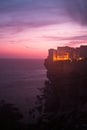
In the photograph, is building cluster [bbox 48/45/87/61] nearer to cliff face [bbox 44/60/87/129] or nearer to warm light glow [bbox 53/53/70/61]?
warm light glow [bbox 53/53/70/61]

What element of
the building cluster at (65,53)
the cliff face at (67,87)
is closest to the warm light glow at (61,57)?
the building cluster at (65,53)

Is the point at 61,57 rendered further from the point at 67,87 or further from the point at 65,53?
the point at 67,87

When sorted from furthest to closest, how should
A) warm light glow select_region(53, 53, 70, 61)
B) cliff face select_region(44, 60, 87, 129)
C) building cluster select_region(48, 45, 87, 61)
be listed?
warm light glow select_region(53, 53, 70, 61)
building cluster select_region(48, 45, 87, 61)
cliff face select_region(44, 60, 87, 129)

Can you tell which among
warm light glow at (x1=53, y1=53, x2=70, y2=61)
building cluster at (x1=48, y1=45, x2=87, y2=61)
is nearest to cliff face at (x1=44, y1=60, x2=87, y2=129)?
building cluster at (x1=48, y1=45, x2=87, y2=61)

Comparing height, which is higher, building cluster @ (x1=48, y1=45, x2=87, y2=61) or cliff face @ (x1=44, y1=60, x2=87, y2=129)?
building cluster @ (x1=48, y1=45, x2=87, y2=61)

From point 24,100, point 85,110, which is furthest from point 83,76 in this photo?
point 24,100

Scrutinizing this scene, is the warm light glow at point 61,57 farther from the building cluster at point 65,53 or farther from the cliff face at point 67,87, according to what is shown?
the cliff face at point 67,87

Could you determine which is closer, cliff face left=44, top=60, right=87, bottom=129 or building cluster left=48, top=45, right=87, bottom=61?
cliff face left=44, top=60, right=87, bottom=129

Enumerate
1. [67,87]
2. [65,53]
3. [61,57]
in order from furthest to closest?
1. [65,53]
2. [61,57]
3. [67,87]

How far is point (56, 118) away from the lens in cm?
4334

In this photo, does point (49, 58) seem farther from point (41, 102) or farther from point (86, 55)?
point (41, 102)

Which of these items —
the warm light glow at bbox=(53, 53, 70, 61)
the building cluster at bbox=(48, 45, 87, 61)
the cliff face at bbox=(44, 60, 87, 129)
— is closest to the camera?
the cliff face at bbox=(44, 60, 87, 129)

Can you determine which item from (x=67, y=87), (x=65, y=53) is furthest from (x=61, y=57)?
(x=67, y=87)

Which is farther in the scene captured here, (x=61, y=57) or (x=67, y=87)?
(x=61, y=57)
